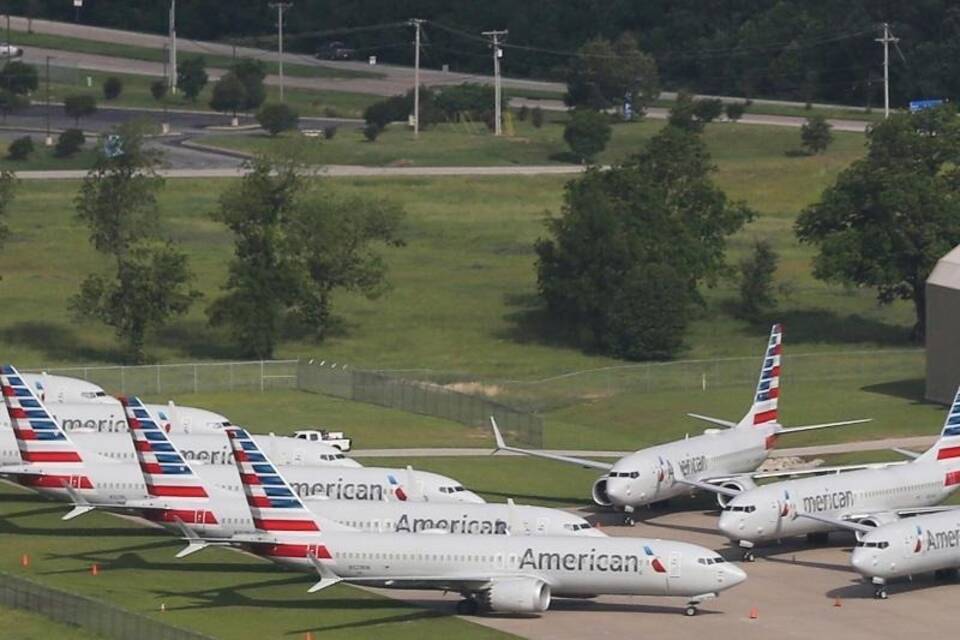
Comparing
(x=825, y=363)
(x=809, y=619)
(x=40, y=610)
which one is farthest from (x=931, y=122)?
(x=40, y=610)

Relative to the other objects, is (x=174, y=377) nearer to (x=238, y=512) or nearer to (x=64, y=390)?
(x=64, y=390)

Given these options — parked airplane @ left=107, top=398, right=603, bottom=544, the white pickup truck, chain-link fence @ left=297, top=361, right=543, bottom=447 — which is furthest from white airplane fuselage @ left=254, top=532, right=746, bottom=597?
chain-link fence @ left=297, top=361, right=543, bottom=447

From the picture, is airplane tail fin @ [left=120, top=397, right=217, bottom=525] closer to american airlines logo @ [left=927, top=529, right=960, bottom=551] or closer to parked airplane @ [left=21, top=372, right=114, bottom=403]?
american airlines logo @ [left=927, top=529, right=960, bottom=551]

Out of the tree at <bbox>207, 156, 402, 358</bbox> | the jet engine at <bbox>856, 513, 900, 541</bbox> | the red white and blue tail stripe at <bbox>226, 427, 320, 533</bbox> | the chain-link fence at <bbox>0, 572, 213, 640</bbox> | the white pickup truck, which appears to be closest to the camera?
the chain-link fence at <bbox>0, 572, 213, 640</bbox>

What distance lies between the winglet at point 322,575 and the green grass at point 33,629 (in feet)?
29.9

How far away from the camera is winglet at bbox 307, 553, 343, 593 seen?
94.3 m

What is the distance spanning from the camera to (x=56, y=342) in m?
174

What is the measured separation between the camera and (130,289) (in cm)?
16975

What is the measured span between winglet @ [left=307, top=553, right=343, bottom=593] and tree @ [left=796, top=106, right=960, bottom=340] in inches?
3318

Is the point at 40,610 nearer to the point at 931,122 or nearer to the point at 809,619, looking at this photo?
the point at 809,619

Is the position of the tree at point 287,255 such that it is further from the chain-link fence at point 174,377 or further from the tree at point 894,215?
the tree at point 894,215

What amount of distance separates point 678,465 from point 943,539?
1832 centimetres

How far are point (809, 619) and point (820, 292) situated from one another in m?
99.0

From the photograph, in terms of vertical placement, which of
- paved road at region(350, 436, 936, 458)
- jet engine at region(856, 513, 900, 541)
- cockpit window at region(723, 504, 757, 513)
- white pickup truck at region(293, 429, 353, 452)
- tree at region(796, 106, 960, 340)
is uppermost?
tree at region(796, 106, 960, 340)
